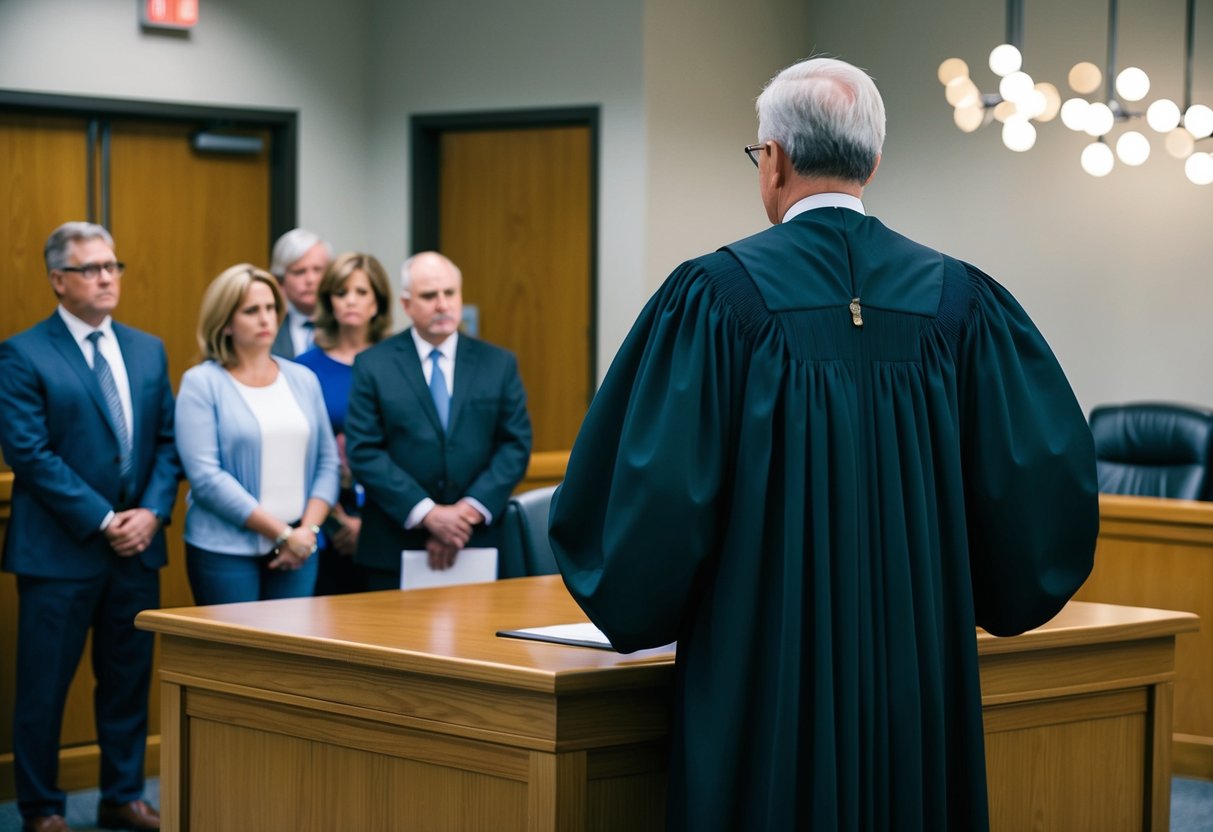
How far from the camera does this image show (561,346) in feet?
22.7

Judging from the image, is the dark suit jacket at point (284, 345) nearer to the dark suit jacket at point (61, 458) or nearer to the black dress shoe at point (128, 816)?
the dark suit jacket at point (61, 458)

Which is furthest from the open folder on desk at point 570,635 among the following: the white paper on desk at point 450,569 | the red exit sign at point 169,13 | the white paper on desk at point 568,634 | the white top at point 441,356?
the red exit sign at point 169,13

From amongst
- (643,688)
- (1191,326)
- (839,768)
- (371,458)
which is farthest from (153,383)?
(1191,326)

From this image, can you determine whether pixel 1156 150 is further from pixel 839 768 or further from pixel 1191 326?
pixel 839 768

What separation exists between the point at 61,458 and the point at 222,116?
2.82 metres

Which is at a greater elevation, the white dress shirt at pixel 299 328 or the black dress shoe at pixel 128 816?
the white dress shirt at pixel 299 328

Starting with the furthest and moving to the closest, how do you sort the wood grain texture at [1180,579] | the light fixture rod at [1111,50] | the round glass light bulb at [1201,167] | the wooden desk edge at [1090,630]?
the light fixture rod at [1111,50] < the round glass light bulb at [1201,167] < the wood grain texture at [1180,579] < the wooden desk edge at [1090,630]

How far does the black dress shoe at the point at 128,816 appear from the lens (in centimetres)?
421

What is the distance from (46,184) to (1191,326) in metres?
4.91

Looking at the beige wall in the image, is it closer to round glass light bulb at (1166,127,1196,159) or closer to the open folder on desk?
round glass light bulb at (1166,127,1196,159)

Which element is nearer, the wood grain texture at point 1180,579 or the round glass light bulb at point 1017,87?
the wood grain texture at point 1180,579

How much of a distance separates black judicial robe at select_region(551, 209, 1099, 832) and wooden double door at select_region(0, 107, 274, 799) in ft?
15.2

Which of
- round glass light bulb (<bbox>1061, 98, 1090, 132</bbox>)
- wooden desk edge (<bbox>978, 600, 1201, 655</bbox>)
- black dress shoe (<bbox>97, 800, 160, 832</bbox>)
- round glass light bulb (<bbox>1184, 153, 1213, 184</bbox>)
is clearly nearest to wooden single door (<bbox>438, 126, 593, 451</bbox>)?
round glass light bulb (<bbox>1061, 98, 1090, 132</bbox>)

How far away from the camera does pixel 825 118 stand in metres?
2.10
